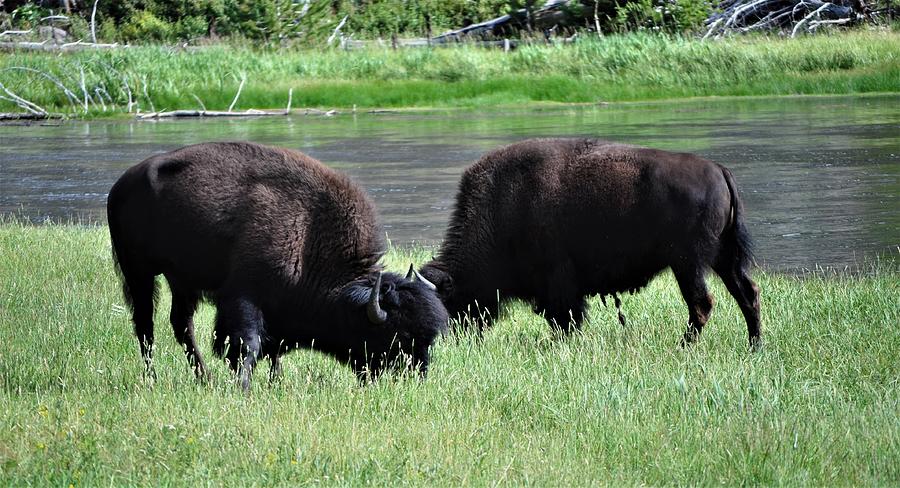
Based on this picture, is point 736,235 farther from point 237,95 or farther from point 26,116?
point 26,116

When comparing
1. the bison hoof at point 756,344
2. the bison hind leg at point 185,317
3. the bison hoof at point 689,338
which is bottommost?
the bison hoof at point 756,344

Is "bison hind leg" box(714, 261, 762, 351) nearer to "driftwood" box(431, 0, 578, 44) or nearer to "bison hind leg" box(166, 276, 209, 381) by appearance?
"bison hind leg" box(166, 276, 209, 381)

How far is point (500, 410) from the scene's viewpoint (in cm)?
673

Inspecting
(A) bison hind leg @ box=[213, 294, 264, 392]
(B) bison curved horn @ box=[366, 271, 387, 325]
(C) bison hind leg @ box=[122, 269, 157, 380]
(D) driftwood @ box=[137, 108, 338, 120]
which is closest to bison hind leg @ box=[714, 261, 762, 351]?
(B) bison curved horn @ box=[366, 271, 387, 325]

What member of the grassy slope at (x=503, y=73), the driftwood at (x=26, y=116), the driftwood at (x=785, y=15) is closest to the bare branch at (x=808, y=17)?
the driftwood at (x=785, y=15)

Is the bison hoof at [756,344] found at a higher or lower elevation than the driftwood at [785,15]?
lower

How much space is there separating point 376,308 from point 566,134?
660 inches

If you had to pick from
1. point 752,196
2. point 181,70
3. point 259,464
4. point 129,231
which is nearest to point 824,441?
point 259,464

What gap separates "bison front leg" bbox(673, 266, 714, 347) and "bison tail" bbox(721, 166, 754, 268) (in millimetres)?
366

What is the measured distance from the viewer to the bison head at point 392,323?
7.22 m

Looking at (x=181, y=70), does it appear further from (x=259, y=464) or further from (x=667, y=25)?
(x=259, y=464)

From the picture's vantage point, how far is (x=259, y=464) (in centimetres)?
561

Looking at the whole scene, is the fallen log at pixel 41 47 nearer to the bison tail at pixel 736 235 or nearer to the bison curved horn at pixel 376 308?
the bison tail at pixel 736 235

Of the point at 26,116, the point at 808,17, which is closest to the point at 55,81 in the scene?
the point at 26,116
